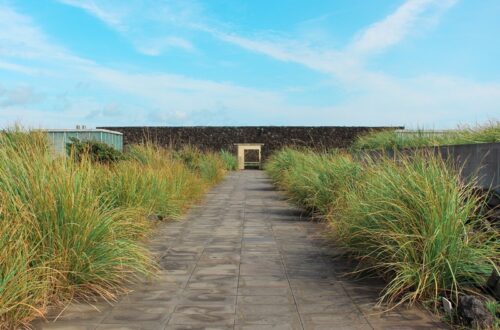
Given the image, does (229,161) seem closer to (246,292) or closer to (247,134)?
(247,134)

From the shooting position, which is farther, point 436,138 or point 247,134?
point 247,134

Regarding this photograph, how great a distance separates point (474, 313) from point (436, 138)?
858 cm

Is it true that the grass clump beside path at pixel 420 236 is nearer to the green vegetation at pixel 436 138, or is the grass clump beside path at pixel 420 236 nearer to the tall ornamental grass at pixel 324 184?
the tall ornamental grass at pixel 324 184

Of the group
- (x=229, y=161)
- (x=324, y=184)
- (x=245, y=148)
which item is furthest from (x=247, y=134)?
(x=324, y=184)

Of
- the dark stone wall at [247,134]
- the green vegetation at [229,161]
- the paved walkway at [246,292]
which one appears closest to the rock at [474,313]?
the paved walkway at [246,292]

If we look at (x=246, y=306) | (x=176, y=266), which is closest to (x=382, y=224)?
(x=246, y=306)

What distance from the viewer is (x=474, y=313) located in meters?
3.62

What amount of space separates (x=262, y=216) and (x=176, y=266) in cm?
437

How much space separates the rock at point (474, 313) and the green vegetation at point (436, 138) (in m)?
4.78

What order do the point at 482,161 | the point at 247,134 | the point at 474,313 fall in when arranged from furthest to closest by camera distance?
the point at 247,134, the point at 482,161, the point at 474,313

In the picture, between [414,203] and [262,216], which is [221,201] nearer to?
[262,216]

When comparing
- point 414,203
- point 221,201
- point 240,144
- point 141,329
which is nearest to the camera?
point 141,329

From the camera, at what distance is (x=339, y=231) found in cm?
655

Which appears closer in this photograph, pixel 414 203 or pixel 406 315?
pixel 406 315
